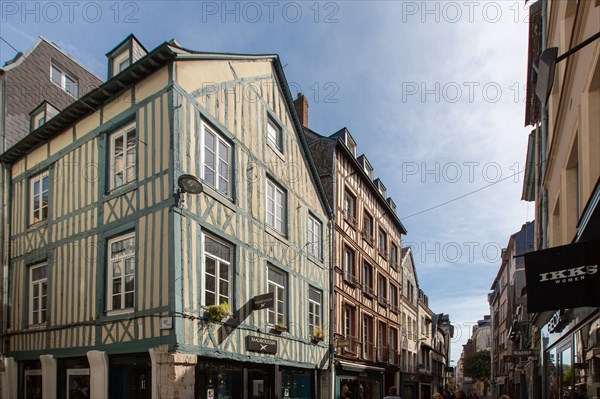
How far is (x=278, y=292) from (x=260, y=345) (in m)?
2.22

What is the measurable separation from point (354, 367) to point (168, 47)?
42.7 ft

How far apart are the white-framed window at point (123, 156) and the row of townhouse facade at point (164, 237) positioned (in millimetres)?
30

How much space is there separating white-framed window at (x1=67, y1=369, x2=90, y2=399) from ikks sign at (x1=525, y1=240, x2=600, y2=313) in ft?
26.9

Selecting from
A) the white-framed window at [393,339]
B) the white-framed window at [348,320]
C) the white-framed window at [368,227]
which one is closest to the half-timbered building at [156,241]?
the white-framed window at [348,320]

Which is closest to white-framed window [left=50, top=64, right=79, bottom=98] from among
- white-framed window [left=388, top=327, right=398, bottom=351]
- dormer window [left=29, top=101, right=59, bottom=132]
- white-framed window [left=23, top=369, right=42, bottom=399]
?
dormer window [left=29, top=101, right=59, bottom=132]

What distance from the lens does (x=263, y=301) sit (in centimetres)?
1140

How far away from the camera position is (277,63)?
14766mm

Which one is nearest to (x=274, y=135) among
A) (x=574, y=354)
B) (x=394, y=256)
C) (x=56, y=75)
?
(x=56, y=75)

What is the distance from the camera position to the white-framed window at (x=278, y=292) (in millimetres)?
13098

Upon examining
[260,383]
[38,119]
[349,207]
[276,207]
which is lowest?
[260,383]

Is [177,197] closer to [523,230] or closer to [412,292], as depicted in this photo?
[412,292]

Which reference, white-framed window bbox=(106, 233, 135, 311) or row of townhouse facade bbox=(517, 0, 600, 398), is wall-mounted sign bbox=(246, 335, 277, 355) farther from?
row of townhouse facade bbox=(517, 0, 600, 398)

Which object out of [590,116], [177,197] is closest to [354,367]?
[177,197]

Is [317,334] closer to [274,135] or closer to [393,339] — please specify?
[274,135]
